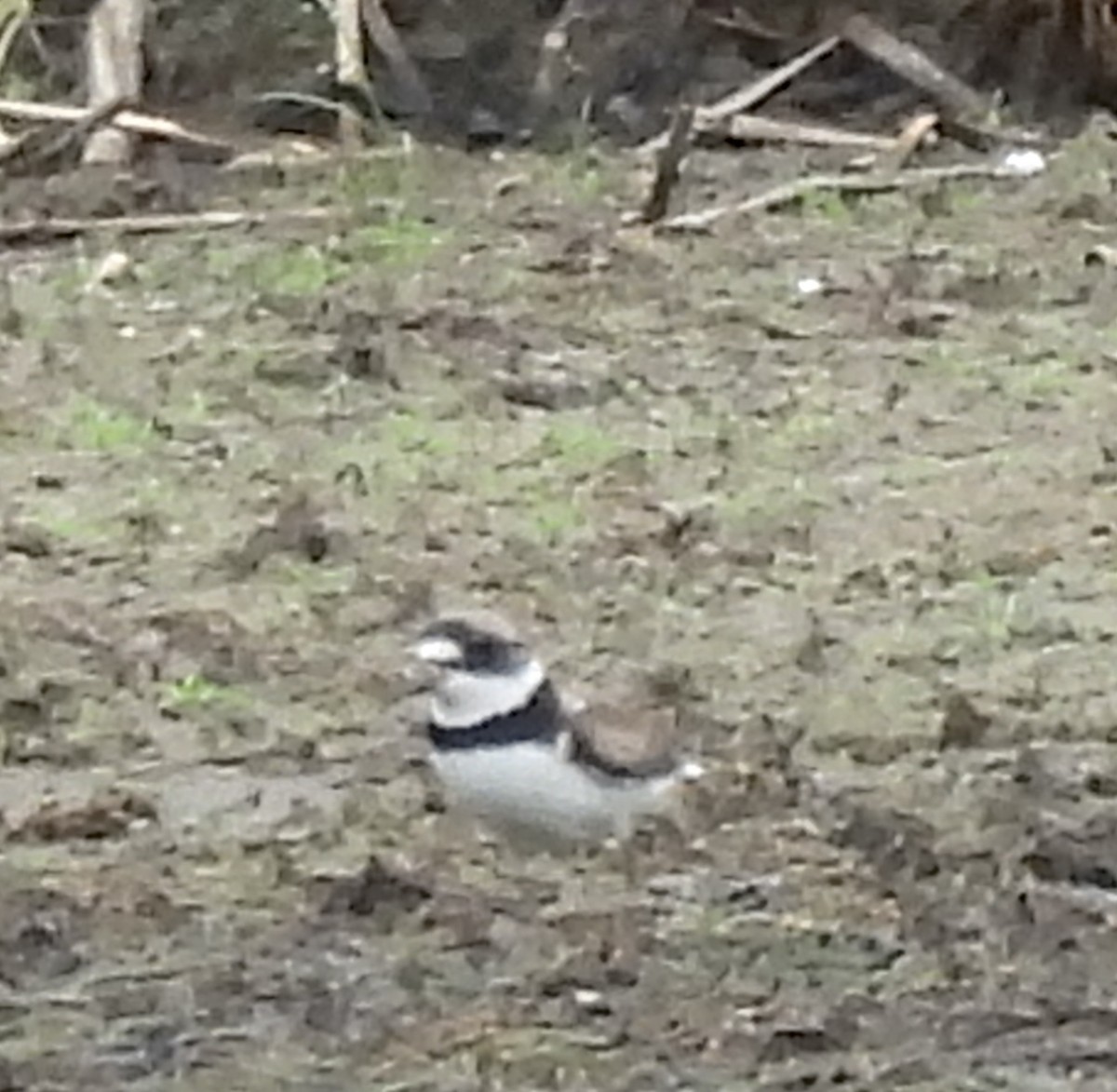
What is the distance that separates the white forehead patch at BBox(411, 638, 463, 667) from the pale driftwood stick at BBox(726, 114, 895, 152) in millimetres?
4607

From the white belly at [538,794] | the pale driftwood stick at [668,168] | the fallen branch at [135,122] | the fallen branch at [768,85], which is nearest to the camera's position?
the white belly at [538,794]

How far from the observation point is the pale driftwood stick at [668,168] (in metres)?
7.96

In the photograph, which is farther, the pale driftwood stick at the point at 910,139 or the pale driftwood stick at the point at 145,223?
the pale driftwood stick at the point at 910,139

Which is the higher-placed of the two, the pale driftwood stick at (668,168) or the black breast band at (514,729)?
the black breast band at (514,729)

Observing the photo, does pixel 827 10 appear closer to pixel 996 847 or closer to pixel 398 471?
pixel 398 471

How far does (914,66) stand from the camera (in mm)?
9328

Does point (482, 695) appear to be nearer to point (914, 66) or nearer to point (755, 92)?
point (755, 92)

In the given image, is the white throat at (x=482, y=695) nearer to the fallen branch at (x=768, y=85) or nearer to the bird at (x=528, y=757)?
the bird at (x=528, y=757)

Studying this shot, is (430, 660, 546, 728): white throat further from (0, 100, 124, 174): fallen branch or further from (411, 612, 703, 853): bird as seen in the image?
(0, 100, 124, 174): fallen branch

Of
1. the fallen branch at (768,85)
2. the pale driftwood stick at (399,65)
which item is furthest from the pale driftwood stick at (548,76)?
the fallen branch at (768,85)

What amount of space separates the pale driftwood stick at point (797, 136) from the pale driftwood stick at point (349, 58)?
97 cm

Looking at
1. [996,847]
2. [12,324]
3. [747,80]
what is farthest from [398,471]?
[747,80]

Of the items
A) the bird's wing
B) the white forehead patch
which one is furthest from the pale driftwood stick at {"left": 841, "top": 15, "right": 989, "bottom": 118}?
the white forehead patch

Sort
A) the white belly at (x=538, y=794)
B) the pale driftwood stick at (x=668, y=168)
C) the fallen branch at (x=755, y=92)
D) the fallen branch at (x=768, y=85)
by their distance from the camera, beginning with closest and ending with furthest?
the white belly at (x=538, y=794)
the pale driftwood stick at (x=668, y=168)
the fallen branch at (x=755, y=92)
the fallen branch at (x=768, y=85)
